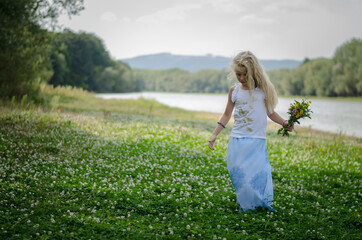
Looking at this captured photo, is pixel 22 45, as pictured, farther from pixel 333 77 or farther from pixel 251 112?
pixel 333 77

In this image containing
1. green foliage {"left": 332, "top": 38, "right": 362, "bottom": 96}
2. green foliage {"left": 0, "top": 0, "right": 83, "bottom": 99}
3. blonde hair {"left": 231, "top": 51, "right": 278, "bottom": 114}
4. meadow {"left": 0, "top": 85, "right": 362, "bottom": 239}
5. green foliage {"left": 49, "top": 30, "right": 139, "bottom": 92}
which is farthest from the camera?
green foliage {"left": 49, "top": 30, "right": 139, "bottom": 92}

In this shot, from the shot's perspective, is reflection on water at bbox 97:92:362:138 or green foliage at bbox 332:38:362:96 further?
green foliage at bbox 332:38:362:96

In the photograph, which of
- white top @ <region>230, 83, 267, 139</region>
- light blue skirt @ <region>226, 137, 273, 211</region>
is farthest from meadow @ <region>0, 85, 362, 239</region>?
white top @ <region>230, 83, 267, 139</region>

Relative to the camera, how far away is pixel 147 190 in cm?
744

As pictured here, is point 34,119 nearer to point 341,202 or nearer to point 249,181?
point 249,181

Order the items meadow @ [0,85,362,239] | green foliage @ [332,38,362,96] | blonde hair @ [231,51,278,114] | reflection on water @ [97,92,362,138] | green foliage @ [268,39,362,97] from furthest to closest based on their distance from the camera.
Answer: green foliage @ [268,39,362,97] < green foliage @ [332,38,362,96] < reflection on water @ [97,92,362,138] < blonde hair @ [231,51,278,114] < meadow @ [0,85,362,239]

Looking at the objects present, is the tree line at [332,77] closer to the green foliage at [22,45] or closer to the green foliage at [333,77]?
the green foliage at [333,77]

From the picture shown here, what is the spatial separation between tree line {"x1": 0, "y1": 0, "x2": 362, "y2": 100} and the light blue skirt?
1465mm

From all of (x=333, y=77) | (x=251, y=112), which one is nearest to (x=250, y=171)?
(x=251, y=112)

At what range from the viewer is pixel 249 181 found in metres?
6.29

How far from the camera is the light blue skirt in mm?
6293

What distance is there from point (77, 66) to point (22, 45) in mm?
80301

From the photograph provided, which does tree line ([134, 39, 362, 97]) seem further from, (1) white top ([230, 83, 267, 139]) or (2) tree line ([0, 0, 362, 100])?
(1) white top ([230, 83, 267, 139])

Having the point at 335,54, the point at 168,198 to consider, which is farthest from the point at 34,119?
the point at 335,54
